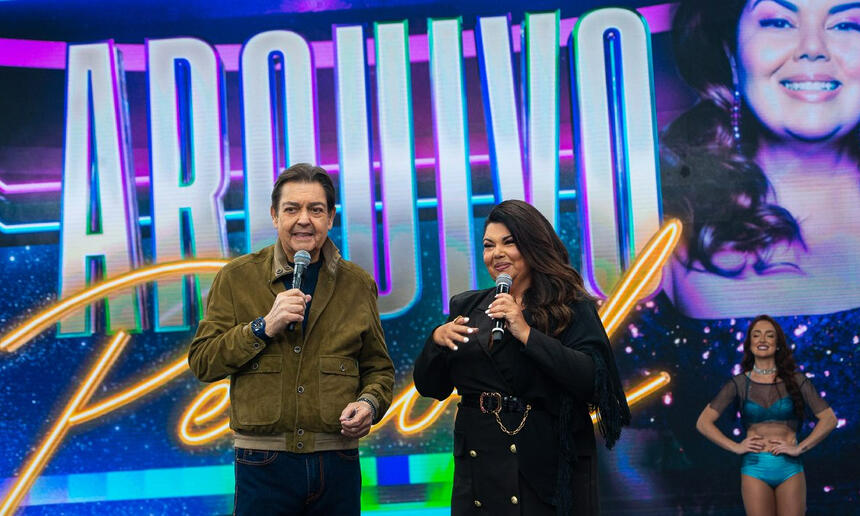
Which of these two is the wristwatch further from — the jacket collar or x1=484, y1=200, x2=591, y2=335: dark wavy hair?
x1=484, y1=200, x2=591, y2=335: dark wavy hair

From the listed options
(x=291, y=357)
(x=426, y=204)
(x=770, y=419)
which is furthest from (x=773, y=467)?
(x=291, y=357)

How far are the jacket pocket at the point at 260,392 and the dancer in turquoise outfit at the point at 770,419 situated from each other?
261cm

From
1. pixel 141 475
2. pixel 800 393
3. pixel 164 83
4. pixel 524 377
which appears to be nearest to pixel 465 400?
pixel 524 377

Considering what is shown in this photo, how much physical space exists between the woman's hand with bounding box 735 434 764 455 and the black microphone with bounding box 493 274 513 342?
219cm

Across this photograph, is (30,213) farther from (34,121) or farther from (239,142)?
(239,142)

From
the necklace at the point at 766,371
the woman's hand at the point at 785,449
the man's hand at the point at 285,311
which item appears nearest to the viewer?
the man's hand at the point at 285,311

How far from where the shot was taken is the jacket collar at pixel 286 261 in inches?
92.7

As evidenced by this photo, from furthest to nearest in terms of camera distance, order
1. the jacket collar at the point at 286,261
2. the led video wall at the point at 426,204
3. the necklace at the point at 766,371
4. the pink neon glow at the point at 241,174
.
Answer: the pink neon glow at the point at 241,174 < the led video wall at the point at 426,204 < the necklace at the point at 766,371 < the jacket collar at the point at 286,261

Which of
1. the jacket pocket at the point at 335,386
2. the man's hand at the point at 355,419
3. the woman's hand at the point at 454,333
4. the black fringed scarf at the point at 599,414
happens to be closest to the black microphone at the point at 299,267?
the jacket pocket at the point at 335,386

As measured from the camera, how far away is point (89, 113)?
181 inches

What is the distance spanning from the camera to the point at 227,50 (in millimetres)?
4625

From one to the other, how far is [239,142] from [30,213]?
1119mm

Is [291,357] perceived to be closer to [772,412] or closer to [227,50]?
[772,412]

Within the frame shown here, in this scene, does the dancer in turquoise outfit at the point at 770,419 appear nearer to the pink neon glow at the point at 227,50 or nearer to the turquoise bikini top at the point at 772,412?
the turquoise bikini top at the point at 772,412
